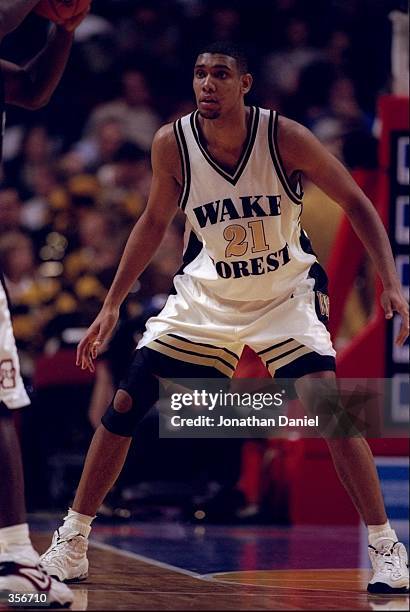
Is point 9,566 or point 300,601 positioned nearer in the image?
point 9,566

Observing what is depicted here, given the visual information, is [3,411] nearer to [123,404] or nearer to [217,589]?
[123,404]

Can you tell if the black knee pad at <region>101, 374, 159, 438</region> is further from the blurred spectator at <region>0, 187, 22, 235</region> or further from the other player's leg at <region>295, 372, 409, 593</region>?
the blurred spectator at <region>0, 187, 22, 235</region>

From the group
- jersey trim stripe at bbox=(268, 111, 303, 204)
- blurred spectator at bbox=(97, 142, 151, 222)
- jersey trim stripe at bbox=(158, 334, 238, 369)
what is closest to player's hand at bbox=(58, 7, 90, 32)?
jersey trim stripe at bbox=(268, 111, 303, 204)

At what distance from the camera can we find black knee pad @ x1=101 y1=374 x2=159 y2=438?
13.8ft

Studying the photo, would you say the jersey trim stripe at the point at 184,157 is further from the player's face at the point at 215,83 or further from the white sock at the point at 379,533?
the white sock at the point at 379,533

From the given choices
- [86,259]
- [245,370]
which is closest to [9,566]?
[245,370]

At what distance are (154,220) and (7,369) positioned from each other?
3.73ft

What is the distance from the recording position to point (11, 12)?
3.54 m

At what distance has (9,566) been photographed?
10.8 ft

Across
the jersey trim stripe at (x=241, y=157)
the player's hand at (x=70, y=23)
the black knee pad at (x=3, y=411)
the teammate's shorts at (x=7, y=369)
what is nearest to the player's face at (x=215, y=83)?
the jersey trim stripe at (x=241, y=157)

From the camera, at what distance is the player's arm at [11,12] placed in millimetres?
3512

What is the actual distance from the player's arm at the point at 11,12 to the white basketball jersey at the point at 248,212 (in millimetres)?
891

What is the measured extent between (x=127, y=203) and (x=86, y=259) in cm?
75

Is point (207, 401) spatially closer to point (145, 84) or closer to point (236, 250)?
point (236, 250)
